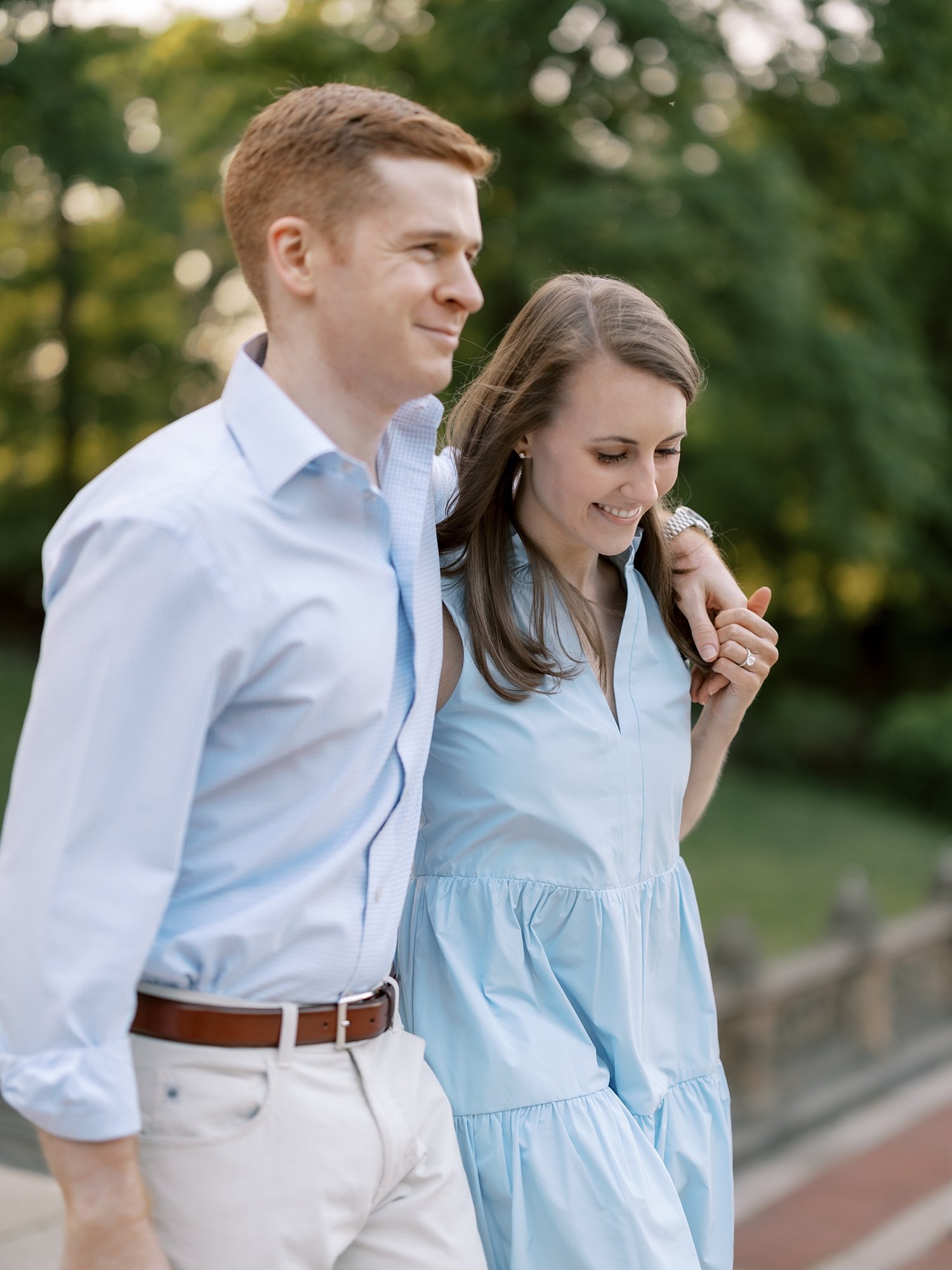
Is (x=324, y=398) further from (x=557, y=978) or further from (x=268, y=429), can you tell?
(x=557, y=978)

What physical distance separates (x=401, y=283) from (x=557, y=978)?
3.30ft

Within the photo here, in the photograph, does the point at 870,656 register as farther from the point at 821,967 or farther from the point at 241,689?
the point at 241,689

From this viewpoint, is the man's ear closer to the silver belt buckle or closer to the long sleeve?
the long sleeve

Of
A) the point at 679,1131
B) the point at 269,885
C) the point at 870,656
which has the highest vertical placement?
the point at 269,885

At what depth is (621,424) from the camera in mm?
2094

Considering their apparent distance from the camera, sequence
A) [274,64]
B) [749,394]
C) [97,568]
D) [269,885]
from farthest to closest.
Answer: [749,394] → [274,64] → [269,885] → [97,568]

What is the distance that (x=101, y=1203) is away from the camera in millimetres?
1488

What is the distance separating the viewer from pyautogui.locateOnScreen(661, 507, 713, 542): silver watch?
8.12 feet

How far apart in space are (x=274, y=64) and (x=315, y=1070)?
11.4m

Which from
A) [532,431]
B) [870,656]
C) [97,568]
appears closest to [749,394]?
[870,656]

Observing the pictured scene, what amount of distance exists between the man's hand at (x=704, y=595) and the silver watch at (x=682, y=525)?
3cm

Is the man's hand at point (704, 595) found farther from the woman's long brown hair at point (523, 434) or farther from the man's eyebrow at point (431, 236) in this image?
the man's eyebrow at point (431, 236)

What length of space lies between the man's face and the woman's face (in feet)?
1.46

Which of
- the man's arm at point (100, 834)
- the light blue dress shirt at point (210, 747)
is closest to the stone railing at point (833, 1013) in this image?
the light blue dress shirt at point (210, 747)
